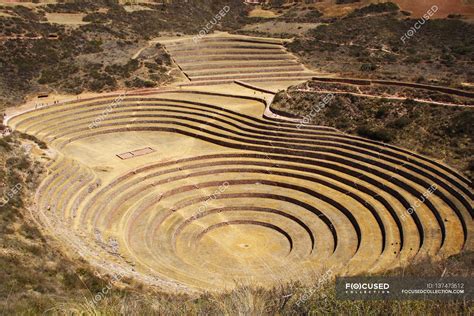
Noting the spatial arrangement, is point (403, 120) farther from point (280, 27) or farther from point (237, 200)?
point (280, 27)

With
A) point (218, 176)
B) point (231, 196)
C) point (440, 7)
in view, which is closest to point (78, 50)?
point (218, 176)

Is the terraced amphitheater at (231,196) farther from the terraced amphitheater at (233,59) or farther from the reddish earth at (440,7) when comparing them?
the reddish earth at (440,7)

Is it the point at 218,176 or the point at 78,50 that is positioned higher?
the point at 78,50

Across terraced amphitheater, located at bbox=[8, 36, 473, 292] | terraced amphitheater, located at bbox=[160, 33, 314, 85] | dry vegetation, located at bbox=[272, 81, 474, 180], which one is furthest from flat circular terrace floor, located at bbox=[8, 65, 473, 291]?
terraced amphitheater, located at bbox=[160, 33, 314, 85]

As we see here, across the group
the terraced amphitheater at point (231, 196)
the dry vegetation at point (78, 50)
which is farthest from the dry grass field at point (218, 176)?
the dry vegetation at point (78, 50)

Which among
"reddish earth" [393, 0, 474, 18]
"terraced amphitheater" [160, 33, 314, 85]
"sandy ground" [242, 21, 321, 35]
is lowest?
"terraced amphitheater" [160, 33, 314, 85]

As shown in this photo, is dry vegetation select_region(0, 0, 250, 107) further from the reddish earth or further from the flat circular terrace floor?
the reddish earth
